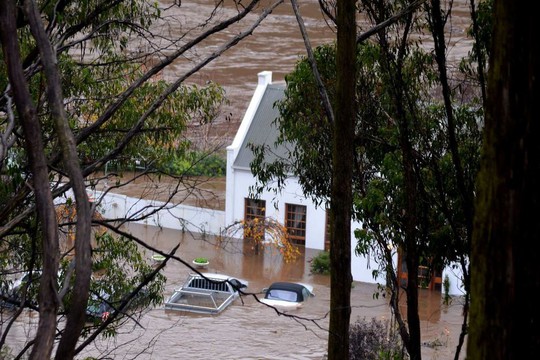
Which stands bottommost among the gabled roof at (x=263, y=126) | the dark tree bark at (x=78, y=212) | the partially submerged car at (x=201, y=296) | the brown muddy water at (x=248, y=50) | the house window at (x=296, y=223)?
the partially submerged car at (x=201, y=296)

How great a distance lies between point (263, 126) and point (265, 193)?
1.73m

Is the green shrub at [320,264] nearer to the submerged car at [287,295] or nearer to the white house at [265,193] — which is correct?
the white house at [265,193]

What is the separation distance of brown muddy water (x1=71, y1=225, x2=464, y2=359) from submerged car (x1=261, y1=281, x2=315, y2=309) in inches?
7.3

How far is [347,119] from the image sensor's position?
5.45m

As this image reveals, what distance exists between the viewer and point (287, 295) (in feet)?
62.4

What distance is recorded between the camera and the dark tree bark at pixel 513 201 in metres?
2.88

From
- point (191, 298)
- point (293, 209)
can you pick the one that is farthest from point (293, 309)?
point (293, 209)

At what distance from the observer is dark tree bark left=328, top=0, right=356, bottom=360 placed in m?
5.42

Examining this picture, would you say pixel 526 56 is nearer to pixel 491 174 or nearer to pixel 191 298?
pixel 491 174

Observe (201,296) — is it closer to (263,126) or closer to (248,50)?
(263,126)

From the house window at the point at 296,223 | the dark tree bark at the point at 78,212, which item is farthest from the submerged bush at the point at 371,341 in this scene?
the dark tree bark at the point at 78,212

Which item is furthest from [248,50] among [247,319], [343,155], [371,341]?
[343,155]

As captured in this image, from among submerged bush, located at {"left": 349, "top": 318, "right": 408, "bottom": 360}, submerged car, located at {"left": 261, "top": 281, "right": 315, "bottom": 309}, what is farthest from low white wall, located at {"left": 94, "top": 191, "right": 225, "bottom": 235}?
submerged bush, located at {"left": 349, "top": 318, "right": 408, "bottom": 360}

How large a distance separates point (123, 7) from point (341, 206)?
490cm
